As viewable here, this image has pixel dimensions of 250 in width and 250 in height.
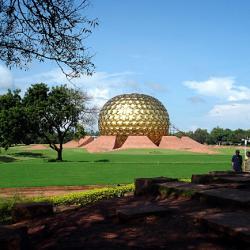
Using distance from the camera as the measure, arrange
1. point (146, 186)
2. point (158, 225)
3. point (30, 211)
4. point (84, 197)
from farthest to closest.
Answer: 1. point (84, 197)
2. point (146, 186)
3. point (30, 211)
4. point (158, 225)

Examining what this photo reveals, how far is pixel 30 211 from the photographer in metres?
7.53

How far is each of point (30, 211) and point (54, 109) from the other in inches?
1103

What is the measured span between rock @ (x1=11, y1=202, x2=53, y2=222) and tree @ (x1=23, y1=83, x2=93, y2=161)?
2724cm

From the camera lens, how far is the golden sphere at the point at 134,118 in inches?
2522

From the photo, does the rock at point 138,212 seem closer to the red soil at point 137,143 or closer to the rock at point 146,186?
the rock at point 146,186

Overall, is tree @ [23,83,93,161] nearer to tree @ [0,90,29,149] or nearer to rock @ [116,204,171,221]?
tree @ [0,90,29,149]

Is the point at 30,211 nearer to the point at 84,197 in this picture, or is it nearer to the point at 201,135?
the point at 84,197

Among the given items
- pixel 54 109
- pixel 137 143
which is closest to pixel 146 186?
pixel 54 109

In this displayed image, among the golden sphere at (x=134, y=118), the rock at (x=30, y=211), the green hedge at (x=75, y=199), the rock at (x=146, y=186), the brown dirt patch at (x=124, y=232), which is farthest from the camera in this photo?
the golden sphere at (x=134, y=118)

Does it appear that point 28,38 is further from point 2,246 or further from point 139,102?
point 139,102

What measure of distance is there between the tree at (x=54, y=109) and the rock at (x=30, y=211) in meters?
27.2

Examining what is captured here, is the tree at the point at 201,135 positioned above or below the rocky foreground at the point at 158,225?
above

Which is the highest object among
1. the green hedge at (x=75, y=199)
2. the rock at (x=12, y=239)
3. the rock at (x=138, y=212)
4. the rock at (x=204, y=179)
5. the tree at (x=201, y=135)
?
the tree at (x=201, y=135)

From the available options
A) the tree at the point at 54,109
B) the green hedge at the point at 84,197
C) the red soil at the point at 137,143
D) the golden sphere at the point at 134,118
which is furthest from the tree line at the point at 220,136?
the green hedge at the point at 84,197
